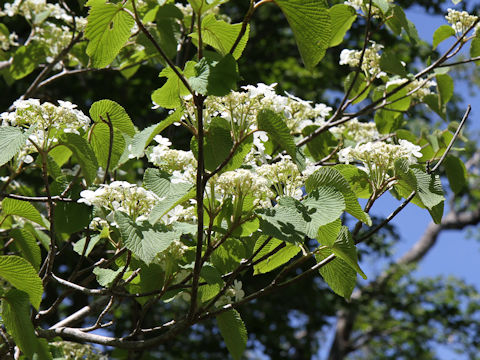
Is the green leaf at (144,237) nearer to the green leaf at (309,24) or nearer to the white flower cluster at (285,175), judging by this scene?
the white flower cluster at (285,175)

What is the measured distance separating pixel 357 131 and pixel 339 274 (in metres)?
1.29

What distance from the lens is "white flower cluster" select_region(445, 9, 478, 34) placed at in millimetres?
2359

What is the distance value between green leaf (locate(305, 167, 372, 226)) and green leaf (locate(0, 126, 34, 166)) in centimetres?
77

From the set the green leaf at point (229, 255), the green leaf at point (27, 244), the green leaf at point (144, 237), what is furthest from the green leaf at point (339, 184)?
the green leaf at point (27, 244)

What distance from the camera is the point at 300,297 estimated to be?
6.82m

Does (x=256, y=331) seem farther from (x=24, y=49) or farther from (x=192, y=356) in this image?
(x=24, y=49)

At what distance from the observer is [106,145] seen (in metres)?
1.99

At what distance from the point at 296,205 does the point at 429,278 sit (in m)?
12.1

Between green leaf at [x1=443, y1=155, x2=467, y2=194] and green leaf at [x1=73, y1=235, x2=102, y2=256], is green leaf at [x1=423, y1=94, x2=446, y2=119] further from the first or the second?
green leaf at [x1=73, y1=235, x2=102, y2=256]

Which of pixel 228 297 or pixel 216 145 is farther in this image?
pixel 228 297

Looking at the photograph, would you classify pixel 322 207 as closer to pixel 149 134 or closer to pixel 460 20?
pixel 149 134

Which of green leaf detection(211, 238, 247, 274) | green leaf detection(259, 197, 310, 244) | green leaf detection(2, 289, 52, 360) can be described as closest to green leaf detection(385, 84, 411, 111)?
green leaf detection(211, 238, 247, 274)

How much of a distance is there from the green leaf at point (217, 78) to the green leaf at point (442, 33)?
57.8 inches

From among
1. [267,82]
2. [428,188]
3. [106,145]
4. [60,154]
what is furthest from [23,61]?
[267,82]
